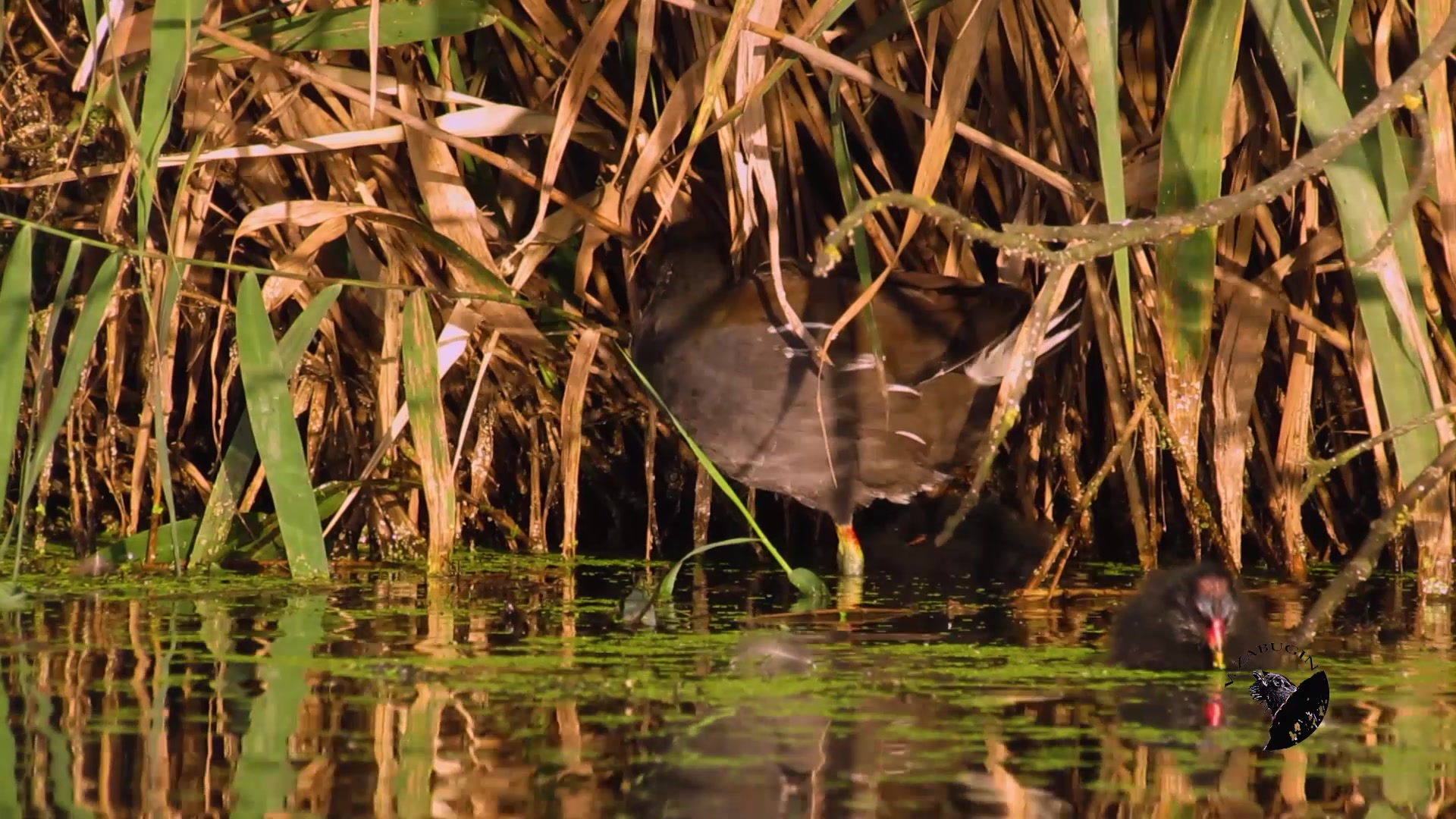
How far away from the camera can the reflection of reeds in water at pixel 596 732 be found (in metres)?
2.01

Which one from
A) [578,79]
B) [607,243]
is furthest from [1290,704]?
[607,243]

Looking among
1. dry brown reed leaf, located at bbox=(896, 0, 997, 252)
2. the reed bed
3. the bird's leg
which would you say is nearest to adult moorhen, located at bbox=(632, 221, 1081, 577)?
the bird's leg

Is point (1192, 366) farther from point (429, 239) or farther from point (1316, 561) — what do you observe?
point (429, 239)

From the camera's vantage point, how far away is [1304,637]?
237 centimetres

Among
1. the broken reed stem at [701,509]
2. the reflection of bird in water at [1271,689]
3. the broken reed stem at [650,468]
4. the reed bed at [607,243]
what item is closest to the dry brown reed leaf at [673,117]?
the reed bed at [607,243]

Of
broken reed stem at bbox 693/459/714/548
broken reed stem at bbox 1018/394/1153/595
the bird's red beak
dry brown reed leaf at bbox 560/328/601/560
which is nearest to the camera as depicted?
the bird's red beak

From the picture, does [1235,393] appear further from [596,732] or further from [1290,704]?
[596,732]

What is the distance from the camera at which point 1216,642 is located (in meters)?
2.85

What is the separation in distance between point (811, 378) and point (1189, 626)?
4.83 ft

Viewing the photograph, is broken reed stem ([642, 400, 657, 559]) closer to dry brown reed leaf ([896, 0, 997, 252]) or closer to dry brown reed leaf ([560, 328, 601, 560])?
dry brown reed leaf ([560, 328, 601, 560])

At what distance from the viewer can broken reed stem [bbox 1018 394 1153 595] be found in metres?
3.36

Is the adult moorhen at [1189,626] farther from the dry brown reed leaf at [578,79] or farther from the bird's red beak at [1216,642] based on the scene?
the dry brown reed leaf at [578,79]

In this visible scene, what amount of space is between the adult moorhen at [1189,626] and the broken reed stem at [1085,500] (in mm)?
360

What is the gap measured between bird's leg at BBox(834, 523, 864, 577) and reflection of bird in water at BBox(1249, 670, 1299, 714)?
1.56 m
